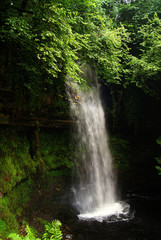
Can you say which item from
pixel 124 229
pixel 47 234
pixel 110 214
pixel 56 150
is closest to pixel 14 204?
pixel 47 234

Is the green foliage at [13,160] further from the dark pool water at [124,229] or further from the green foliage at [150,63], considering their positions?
the green foliage at [150,63]

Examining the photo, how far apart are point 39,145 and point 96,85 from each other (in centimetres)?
626

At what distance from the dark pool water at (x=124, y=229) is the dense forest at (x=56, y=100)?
784 millimetres

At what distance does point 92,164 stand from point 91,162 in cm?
Answer: 13

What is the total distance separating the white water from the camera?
871 cm

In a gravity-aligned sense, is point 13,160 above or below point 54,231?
above

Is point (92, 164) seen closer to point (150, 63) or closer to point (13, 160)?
point (13, 160)

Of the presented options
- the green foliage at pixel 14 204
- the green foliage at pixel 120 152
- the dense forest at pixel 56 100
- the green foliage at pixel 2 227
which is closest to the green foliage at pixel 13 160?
the dense forest at pixel 56 100

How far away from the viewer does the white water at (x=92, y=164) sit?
8.71 metres

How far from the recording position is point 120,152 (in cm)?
1110

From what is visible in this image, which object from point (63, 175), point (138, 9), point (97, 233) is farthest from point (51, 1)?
point (138, 9)

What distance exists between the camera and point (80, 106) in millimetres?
9711

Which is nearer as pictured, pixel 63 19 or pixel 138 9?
pixel 63 19

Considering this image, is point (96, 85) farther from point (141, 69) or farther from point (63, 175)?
point (63, 175)
